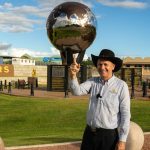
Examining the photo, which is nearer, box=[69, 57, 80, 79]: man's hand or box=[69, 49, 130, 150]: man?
box=[69, 57, 80, 79]: man's hand

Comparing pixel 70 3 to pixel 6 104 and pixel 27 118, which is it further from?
pixel 6 104

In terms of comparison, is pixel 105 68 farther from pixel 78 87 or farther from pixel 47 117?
pixel 47 117

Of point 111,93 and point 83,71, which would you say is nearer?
point 111,93

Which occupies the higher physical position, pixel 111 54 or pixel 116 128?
pixel 111 54

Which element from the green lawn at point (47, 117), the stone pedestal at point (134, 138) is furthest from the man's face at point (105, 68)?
the green lawn at point (47, 117)

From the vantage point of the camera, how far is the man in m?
4.27

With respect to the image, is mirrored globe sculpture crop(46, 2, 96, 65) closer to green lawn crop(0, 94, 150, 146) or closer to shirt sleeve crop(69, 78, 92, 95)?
shirt sleeve crop(69, 78, 92, 95)

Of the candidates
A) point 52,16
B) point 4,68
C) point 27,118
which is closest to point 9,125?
point 27,118

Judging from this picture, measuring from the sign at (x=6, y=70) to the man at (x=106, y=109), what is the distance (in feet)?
175

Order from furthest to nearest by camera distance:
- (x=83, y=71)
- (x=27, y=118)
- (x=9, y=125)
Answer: (x=83, y=71) < (x=27, y=118) < (x=9, y=125)

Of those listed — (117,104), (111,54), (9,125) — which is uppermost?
(111,54)

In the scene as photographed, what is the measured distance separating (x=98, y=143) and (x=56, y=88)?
2842 centimetres

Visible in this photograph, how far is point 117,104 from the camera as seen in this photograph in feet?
14.1

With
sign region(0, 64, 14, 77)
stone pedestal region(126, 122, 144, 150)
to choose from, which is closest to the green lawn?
stone pedestal region(126, 122, 144, 150)
